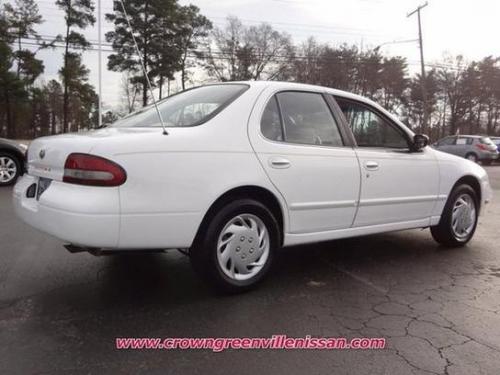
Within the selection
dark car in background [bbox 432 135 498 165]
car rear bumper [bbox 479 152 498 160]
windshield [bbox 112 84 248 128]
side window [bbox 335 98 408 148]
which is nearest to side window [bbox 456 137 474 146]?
dark car in background [bbox 432 135 498 165]

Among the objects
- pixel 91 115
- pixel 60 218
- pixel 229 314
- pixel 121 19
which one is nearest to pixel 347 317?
pixel 229 314

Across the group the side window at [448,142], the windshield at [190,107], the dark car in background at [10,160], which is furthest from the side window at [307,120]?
the side window at [448,142]

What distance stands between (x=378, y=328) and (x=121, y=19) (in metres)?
36.9

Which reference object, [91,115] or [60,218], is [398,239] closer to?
[60,218]

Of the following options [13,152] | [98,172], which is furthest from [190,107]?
[13,152]

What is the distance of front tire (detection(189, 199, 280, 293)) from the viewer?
10.8 ft

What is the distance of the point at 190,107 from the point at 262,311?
1.68m

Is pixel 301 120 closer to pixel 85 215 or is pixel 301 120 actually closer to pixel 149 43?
pixel 85 215

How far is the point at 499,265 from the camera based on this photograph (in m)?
4.59

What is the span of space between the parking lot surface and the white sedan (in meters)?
0.39

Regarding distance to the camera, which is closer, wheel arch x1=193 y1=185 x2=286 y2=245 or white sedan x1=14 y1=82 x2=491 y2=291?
white sedan x1=14 y1=82 x2=491 y2=291

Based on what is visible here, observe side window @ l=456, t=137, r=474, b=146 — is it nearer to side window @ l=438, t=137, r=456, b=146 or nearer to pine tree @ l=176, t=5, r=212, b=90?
side window @ l=438, t=137, r=456, b=146

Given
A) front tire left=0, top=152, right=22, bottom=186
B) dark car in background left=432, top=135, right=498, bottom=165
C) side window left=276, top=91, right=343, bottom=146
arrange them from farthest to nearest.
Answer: dark car in background left=432, top=135, right=498, bottom=165
front tire left=0, top=152, right=22, bottom=186
side window left=276, top=91, right=343, bottom=146

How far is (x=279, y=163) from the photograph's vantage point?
3566 mm
